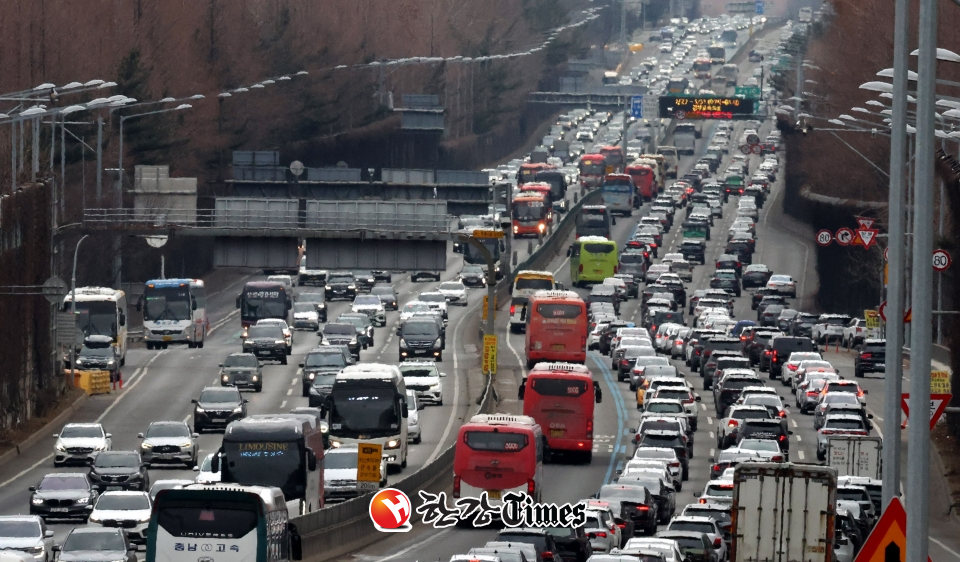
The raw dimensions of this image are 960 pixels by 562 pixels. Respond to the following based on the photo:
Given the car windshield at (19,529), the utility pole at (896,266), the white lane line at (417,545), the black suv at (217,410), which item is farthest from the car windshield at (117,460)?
the utility pole at (896,266)

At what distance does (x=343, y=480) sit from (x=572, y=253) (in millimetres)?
61002

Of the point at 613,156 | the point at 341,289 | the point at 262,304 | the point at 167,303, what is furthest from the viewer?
the point at 613,156

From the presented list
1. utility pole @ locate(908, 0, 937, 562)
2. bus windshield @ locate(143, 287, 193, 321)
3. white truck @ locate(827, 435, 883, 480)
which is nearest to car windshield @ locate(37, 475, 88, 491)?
white truck @ locate(827, 435, 883, 480)

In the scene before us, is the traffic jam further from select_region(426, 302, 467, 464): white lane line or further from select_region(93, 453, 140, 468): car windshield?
select_region(426, 302, 467, 464): white lane line

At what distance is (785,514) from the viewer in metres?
29.5

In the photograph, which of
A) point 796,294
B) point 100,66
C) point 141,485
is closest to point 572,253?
point 796,294

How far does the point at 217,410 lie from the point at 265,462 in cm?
2092

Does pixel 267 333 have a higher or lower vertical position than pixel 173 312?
lower

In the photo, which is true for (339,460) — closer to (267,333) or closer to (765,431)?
(765,431)

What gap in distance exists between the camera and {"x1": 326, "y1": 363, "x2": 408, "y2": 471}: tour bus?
48.7m

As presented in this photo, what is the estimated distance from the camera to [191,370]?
73.4 metres

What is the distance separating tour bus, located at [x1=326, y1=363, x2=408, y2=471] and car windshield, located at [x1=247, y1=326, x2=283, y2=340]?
2664 centimetres

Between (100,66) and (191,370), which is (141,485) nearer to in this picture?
(191,370)

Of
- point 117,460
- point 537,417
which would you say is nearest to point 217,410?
point 537,417
